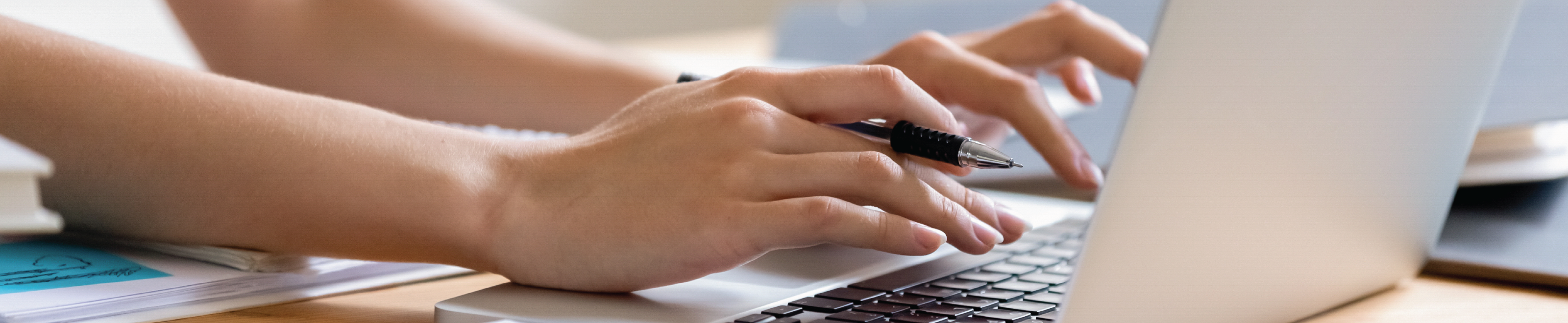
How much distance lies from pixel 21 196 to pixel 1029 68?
1.92ft

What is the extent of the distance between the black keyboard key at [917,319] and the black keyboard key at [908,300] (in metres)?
0.02

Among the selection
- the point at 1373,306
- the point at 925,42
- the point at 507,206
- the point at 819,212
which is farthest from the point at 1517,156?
the point at 507,206

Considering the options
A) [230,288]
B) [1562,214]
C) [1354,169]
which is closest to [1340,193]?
[1354,169]

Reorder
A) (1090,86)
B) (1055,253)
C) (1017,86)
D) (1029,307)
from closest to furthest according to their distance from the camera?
(1029,307) < (1055,253) < (1017,86) < (1090,86)

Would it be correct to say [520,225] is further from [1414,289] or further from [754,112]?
[1414,289]

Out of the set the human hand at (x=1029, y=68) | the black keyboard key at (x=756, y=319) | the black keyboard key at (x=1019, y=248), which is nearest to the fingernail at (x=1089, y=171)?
the human hand at (x=1029, y=68)

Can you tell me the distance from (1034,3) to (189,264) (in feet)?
3.24

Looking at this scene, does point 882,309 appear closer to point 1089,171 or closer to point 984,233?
point 984,233

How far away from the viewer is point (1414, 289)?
0.50m

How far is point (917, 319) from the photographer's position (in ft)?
1.21

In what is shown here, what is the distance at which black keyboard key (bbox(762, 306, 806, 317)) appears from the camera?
38 cm

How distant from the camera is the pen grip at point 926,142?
0.44 meters

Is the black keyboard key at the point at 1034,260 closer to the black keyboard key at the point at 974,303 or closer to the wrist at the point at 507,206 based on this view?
the black keyboard key at the point at 974,303

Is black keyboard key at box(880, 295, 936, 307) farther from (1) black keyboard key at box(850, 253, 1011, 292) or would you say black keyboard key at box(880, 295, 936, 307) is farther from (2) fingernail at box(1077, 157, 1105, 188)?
(2) fingernail at box(1077, 157, 1105, 188)
